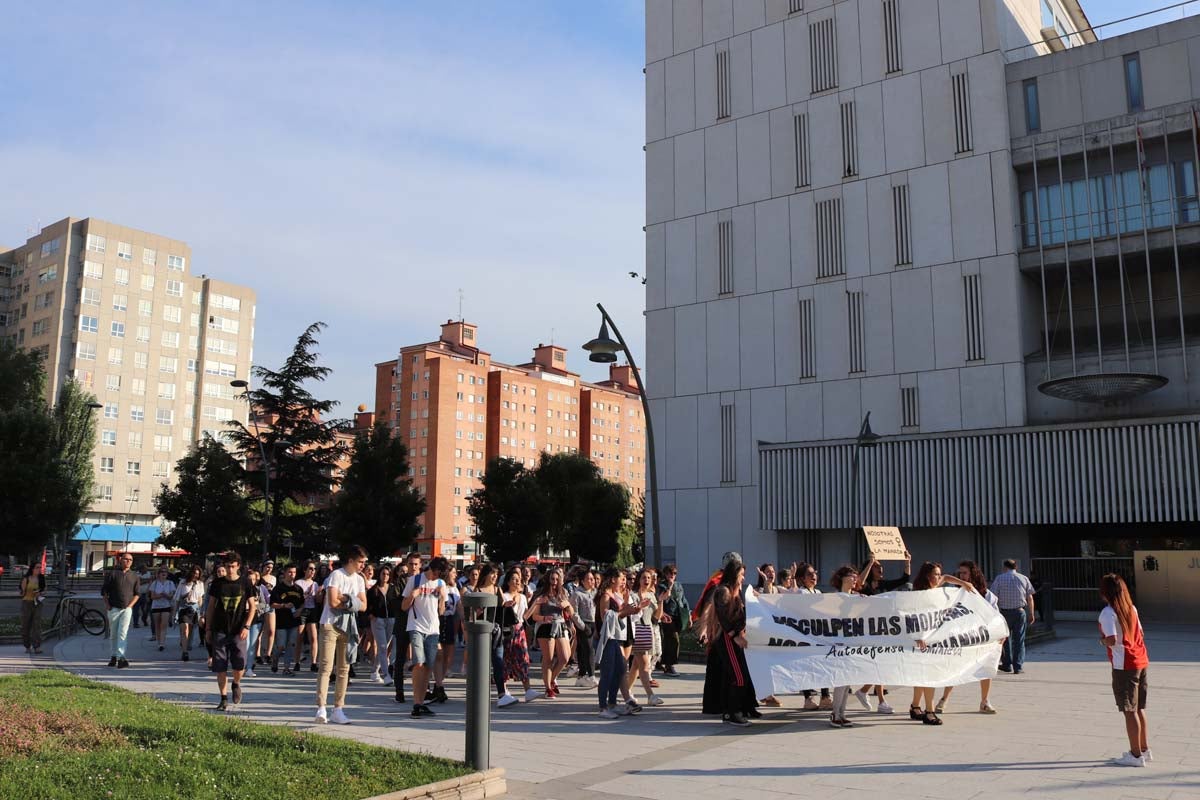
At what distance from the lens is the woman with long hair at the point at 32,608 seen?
19.3 metres

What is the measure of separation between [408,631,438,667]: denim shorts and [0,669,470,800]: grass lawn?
7.60ft

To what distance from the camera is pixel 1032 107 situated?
33.1 m

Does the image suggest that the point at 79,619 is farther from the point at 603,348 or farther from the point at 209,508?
the point at 209,508

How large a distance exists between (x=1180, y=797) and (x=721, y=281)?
31996 millimetres

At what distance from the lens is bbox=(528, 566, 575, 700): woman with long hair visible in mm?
13688

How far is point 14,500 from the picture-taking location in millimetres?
34031

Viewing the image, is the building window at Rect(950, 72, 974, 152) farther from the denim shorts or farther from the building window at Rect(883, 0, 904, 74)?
the denim shorts

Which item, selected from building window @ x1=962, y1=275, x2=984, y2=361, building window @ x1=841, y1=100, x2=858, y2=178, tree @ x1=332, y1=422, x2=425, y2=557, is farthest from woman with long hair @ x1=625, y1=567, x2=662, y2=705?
tree @ x1=332, y1=422, x2=425, y2=557

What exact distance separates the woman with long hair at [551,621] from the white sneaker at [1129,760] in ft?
23.1

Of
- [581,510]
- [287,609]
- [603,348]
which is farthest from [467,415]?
[287,609]

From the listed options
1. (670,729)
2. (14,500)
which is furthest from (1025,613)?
(14,500)

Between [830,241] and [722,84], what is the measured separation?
8.83 metres

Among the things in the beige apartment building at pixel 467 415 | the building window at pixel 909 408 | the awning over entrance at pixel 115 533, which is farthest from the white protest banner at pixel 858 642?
the beige apartment building at pixel 467 415

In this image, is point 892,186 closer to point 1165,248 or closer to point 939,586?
point 1165,248
